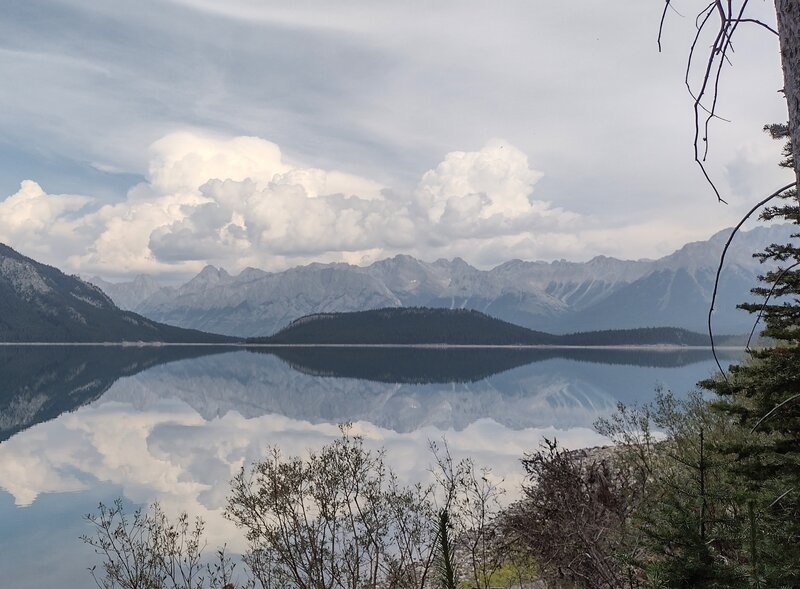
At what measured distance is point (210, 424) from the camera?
277 ft

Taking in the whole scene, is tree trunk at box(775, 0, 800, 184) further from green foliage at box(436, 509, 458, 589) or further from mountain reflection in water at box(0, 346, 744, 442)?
mountain reflection in water at box(0, 346, 744, 442)

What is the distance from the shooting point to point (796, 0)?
359 cm

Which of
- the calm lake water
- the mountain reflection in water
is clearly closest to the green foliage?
the calm lake water

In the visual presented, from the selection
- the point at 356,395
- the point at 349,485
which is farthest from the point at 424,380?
the point at 349,485

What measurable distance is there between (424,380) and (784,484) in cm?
14257

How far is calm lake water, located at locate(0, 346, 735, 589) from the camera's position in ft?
130

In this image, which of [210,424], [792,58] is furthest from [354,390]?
[792,58]

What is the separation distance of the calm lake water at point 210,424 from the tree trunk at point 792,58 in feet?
102

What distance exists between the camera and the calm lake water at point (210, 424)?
130 ft

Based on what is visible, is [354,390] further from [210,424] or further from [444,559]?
[444,559]

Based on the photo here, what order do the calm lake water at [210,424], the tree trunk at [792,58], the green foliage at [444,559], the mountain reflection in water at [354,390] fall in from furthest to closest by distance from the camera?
the mountain reflection in water at [354,390]
the calm lake water at [210,424]
the tree trunk at [792,58]
the green foliage at [444,559]

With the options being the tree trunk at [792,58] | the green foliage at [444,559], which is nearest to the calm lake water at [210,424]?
the green foliage at [444,559]

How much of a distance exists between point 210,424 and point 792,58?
88.0 metres

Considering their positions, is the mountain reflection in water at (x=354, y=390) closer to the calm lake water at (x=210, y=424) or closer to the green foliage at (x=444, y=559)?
the calm lake water at (x=210, y=424)
